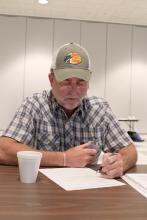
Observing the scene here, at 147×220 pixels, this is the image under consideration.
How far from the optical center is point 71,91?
1.64 meters

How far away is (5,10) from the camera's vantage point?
5762 mm

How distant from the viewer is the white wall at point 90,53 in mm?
6109

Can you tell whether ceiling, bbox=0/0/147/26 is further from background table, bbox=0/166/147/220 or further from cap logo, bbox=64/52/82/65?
background table, bbox=0/166/147/220

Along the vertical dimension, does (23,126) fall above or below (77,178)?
above

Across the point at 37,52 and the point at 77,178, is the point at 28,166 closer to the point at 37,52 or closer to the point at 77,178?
the point at 77,178

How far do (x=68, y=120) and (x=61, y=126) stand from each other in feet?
0.16

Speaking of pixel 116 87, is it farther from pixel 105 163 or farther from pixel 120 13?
pixel 105 163

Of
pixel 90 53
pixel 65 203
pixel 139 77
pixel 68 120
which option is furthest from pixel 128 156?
pixel 139 77

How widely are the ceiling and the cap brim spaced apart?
3.62m

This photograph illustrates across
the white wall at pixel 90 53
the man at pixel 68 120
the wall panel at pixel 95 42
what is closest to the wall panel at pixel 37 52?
the white wall at pixel 90 53

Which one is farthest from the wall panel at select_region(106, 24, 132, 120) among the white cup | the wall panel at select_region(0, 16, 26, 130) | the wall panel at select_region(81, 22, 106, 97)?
the white cup

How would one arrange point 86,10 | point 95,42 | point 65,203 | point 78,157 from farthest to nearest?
point 95,42 → point 86,10 → point 78,157 → point 65,203

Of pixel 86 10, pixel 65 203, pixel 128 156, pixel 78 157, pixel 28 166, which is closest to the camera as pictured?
pixel 65 203

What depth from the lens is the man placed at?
62.5 inches
